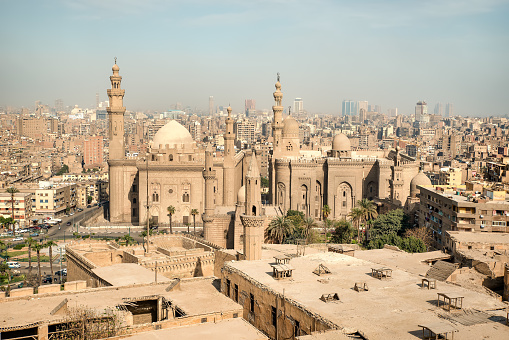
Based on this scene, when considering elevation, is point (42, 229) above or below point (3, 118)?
below

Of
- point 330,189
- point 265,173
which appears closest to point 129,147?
point 265,173

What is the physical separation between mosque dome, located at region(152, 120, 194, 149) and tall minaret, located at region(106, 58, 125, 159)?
10.7 feet

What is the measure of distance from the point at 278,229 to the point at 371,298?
68.4 feet

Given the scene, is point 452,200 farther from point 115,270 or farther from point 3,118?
point 3,118

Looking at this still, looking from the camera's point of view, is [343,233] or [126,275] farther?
[343,233]

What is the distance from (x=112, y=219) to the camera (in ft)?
184

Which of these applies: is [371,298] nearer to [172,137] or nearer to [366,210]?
[366,210]

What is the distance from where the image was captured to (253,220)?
92.3 ft

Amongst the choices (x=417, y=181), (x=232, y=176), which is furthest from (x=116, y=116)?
(x=417, y=181)

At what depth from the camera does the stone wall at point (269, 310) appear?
61.4 feet

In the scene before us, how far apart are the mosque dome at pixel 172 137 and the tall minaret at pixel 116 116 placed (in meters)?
3.26

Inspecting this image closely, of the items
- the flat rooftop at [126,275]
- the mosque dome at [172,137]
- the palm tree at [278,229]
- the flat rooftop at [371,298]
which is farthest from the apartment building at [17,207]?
the flat rooftop at [371,298]

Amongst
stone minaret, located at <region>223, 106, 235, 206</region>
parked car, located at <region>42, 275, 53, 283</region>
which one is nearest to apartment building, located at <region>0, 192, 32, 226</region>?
parked car, located at <region>42, 275, 53, 283</region>

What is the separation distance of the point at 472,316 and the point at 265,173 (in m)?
81.3
